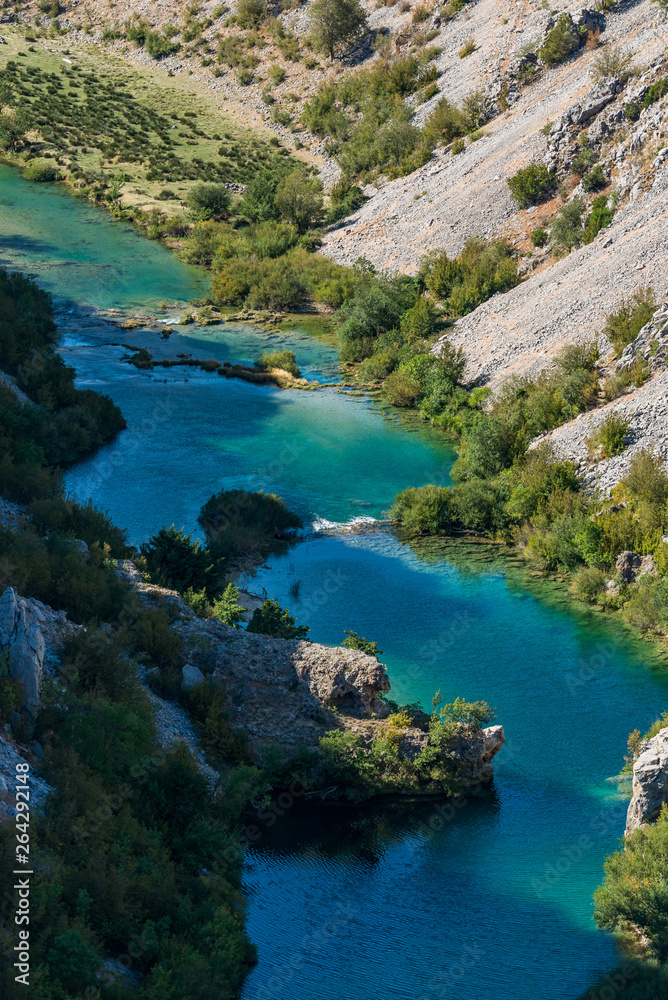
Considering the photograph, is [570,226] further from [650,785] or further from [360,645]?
[650,785]

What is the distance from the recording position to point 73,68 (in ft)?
319

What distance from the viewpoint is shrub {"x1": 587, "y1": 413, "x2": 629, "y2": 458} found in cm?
3859

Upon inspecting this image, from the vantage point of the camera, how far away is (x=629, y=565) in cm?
3534

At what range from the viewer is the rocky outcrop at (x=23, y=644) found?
68.9 ft

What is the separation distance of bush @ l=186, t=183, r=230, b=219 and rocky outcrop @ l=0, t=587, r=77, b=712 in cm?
5363

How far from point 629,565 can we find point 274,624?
12.8 m

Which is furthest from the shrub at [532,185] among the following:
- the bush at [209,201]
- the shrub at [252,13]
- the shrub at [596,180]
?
the shrub at [252,13]

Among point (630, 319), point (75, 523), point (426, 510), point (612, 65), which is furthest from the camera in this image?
point (612, 65)

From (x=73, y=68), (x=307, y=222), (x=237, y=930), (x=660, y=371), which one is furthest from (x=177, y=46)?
(x=237, y=930)

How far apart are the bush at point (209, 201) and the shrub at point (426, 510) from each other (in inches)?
1523

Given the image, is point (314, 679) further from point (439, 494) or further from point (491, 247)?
point (491, 247)

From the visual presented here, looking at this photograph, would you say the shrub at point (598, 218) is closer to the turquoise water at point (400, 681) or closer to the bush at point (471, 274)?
the bush at point (471, 274)

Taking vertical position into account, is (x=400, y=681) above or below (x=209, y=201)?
below

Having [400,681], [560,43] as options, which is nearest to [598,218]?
[560,43]
